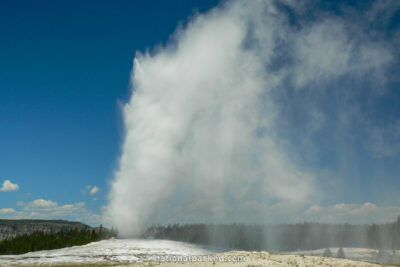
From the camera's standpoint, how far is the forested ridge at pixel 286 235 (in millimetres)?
139625

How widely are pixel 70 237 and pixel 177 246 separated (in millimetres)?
43940

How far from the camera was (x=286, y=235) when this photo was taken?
167 metres

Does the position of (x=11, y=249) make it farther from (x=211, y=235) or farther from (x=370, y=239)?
(x=370, y=239)

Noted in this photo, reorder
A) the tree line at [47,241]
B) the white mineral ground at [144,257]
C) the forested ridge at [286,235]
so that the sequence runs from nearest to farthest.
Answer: the white mineral ground at [144,257] → the tree line at [47,241] → the forested ridge at [286,235]

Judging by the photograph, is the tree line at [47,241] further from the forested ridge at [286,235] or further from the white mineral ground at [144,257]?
the forested ridge at [286,235]

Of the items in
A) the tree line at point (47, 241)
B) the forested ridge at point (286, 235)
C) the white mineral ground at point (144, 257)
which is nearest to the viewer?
the white mineral ground at point (144, 257)

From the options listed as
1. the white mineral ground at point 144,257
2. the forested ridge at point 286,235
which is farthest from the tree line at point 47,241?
the forested ridge at point 286,235

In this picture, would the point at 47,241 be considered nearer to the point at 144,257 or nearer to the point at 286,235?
the point at 144,257

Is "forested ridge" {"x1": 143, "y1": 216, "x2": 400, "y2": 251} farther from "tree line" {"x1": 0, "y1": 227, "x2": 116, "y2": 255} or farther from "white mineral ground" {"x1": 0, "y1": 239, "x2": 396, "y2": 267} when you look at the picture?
"white mineral ground" {"x1": 0, "y1": 239, "x2": 396, "y2": 267}

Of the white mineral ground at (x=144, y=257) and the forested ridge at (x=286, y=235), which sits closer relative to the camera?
the white mineral ground at (x=144, y=257)

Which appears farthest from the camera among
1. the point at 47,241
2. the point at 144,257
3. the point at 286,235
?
the point at 286,235

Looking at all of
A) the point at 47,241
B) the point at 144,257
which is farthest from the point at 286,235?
the point at 144,257

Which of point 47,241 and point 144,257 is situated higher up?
point 47,241

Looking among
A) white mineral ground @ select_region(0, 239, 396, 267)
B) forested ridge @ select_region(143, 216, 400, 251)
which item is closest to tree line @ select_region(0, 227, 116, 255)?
white mineral ground @ select_region(0, 239, 396, 267)
